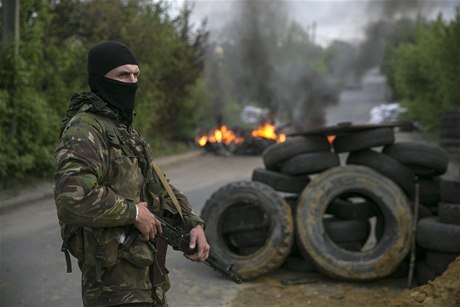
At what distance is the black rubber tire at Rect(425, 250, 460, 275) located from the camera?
4.92 meters

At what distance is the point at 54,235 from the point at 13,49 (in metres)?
3.78

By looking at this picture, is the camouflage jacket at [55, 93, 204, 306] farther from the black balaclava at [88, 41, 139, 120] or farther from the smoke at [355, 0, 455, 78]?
the smoke at [355, 0, 455, 78]

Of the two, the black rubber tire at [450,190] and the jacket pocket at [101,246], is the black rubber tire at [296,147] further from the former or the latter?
the jacket pocket at [101,246]

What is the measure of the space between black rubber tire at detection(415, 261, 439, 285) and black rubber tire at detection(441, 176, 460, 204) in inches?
25.9

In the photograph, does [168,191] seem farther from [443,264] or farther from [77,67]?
[77,67]

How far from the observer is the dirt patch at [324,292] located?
418cm

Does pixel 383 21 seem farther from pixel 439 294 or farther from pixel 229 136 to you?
pixel 439 294

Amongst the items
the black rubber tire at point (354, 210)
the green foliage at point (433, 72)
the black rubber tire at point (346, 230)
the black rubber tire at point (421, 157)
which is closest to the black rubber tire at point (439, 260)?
the black rubber tire at point (346, 230)

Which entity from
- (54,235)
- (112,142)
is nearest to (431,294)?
(112,142)

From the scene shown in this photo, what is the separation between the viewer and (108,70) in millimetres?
2396

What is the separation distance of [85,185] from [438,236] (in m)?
3.79

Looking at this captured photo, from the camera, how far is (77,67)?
11578mm

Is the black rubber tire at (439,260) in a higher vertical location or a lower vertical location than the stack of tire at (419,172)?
lower

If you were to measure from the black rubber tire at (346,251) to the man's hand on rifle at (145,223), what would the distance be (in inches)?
126
